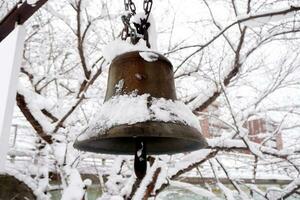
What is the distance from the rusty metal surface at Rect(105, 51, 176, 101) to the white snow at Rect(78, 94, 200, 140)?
0.06 metres

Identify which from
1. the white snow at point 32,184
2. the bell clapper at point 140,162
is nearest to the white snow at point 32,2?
the bell clapper at point 140,162

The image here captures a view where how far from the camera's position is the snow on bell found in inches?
66.7

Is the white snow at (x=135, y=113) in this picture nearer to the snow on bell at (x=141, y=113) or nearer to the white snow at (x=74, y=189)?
the snow on bell at (x=141, y=113)

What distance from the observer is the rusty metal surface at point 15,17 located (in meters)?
2.71

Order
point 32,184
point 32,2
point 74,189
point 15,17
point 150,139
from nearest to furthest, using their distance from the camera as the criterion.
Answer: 1. point 150,139
2. point 32,2
3. point 15,17
4. point 74,189
5. point 32,184

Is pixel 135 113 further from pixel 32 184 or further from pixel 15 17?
pixel 32 184

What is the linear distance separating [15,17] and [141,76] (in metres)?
1.44

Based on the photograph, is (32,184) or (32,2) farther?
(32,184)

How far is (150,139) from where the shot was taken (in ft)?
7.59

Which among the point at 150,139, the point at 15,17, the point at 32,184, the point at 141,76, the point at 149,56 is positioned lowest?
the point at 32,184

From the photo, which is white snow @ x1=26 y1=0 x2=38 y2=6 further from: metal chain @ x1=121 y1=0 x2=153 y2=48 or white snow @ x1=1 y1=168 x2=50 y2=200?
white snow @ x1=1 y1=168 x2=50 y2=200

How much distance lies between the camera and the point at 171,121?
5.74 ft

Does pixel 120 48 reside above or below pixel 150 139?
above

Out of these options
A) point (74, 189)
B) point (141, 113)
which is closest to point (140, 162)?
point (141, 113)
